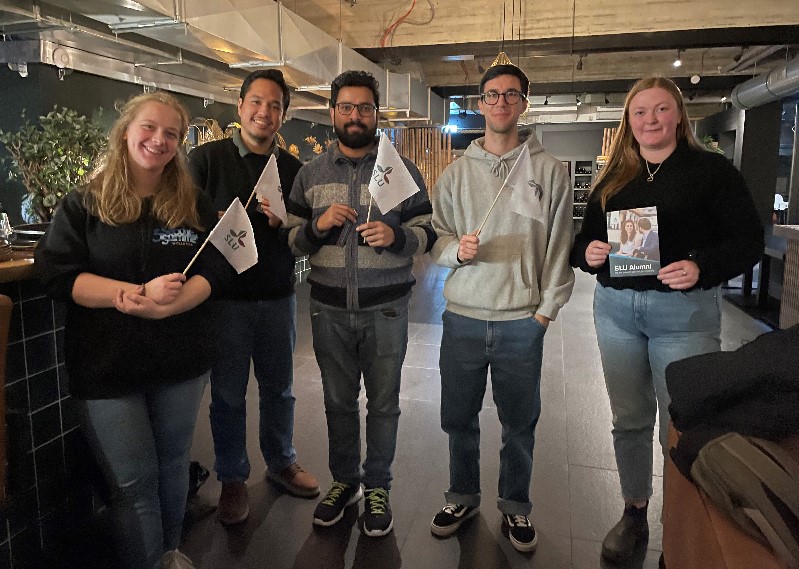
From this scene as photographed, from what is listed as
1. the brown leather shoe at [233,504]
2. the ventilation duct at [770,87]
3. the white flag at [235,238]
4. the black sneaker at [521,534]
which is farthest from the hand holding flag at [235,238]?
the ventilation duct at [770,87]

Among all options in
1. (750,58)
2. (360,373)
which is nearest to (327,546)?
(360,373)

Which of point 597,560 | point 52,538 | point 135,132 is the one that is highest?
point 135,132

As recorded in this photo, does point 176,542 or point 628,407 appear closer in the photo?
point 176,542

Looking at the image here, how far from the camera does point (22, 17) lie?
3.48 metres

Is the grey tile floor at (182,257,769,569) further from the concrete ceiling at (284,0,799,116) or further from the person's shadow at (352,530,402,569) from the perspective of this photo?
the concrete ceiling at (284,0,799,116)

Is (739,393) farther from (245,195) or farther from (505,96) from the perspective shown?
(245,195)

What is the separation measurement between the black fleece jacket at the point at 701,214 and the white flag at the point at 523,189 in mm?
306

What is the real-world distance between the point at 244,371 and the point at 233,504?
547 mm

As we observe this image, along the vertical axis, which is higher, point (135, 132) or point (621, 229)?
point (135, 132)

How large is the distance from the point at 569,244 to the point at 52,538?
2124mm

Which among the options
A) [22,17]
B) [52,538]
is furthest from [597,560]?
[22,17]

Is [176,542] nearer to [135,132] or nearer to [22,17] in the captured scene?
[135,132]

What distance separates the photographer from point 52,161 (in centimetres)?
313

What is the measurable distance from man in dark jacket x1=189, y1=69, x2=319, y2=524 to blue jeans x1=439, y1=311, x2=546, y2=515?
0.70 meters
